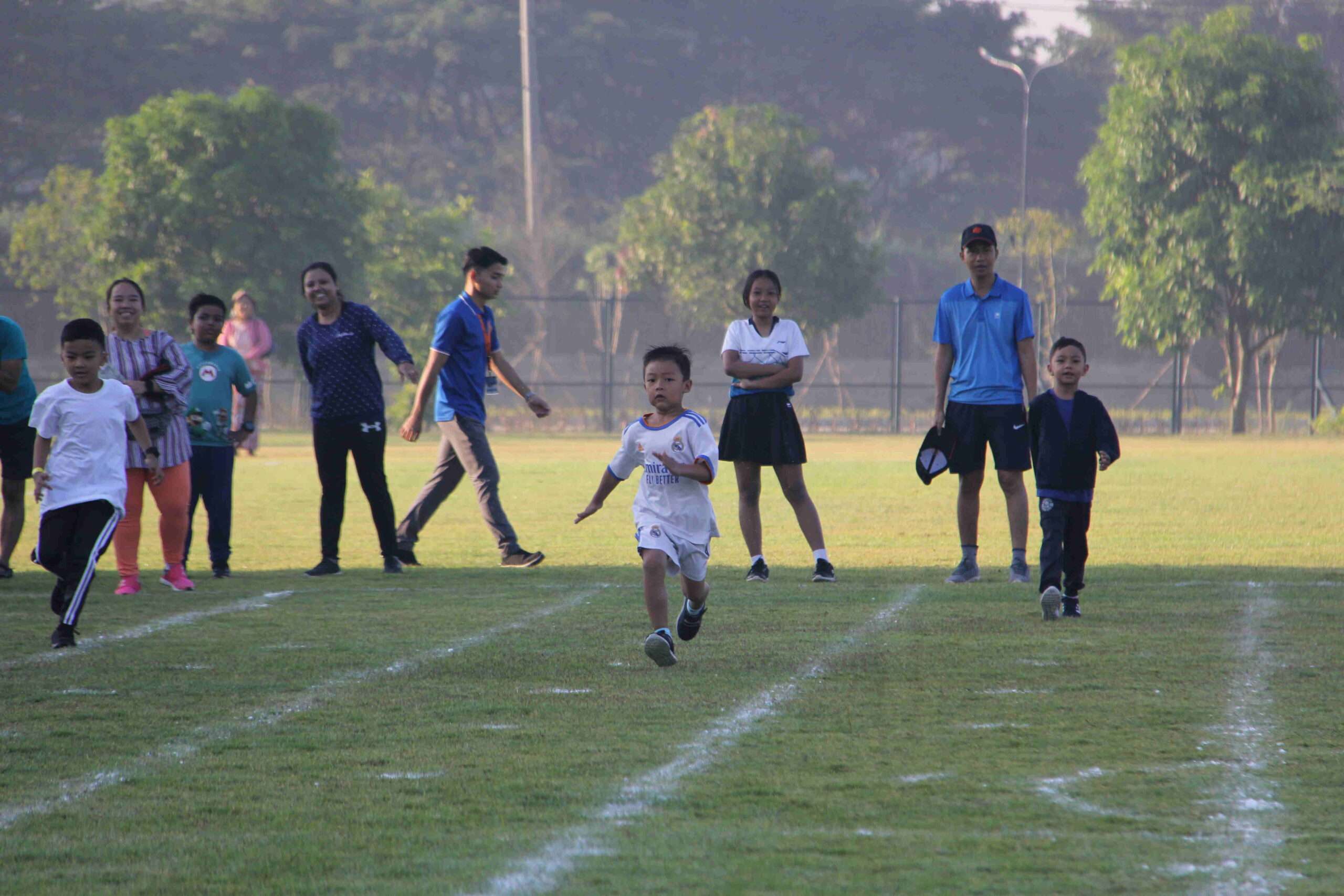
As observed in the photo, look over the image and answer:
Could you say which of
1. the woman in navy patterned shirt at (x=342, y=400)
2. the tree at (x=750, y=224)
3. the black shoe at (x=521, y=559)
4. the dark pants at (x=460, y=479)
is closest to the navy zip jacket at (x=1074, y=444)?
the black shoe at (x=521, y=559)

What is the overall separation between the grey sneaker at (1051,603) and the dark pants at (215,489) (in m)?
4.30

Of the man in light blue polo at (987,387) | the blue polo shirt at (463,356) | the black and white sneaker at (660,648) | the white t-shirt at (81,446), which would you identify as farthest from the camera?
the blue polo shirt at (463,356)

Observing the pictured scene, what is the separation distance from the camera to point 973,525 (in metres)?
8.75

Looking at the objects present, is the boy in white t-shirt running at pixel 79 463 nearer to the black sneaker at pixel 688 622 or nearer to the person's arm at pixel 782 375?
the black sneaker at pixel 688 622

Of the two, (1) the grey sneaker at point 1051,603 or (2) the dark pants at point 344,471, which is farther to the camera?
(2) the dark pants at point 344,471

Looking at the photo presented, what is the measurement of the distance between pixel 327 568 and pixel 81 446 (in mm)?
2436

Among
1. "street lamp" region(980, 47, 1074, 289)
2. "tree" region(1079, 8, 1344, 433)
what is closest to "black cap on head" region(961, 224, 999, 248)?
"street lamp" region(980, 47, 1074, 289)

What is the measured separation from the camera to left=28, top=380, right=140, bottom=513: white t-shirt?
691cm

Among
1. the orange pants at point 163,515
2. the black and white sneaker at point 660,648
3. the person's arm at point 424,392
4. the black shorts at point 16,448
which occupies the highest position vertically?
the person's arm at point 424,392

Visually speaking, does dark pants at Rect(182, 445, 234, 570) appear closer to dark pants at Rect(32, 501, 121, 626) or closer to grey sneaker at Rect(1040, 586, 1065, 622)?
dark pants at Rect(32, 501, 121, 626)

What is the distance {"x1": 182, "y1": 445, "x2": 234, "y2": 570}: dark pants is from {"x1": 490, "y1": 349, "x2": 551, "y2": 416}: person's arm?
1.57 m

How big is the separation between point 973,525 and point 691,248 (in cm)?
3205

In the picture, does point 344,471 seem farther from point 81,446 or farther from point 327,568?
point 81,446

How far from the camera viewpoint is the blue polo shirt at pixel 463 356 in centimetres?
959
